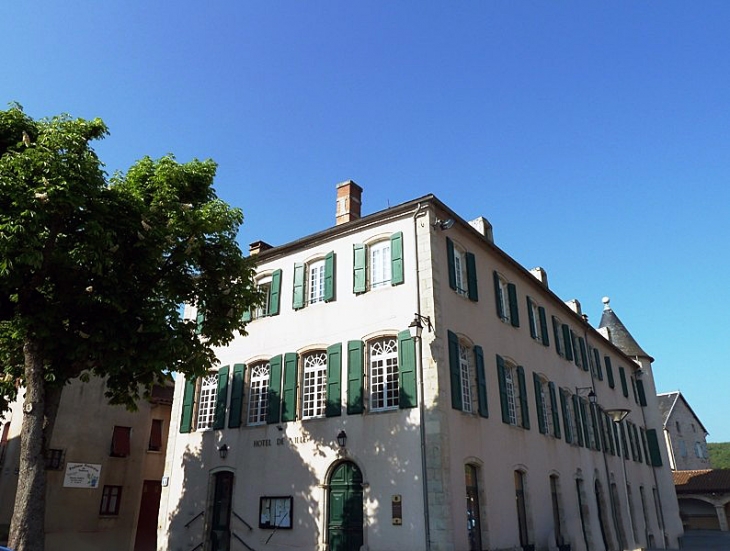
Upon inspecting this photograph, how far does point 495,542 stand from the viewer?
13.6 metres

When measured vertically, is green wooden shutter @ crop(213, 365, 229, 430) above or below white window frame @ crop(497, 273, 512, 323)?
below

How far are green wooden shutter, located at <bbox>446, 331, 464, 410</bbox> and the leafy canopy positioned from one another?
4.87 meters

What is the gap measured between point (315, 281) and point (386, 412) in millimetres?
5049

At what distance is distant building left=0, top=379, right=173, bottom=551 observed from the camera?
19.1m

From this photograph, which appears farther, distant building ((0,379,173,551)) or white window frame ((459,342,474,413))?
distant building ((0,379,173,551))

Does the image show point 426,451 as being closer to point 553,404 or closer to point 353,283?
point 353,283

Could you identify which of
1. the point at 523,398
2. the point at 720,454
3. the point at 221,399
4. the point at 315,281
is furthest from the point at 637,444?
the point at 720,454

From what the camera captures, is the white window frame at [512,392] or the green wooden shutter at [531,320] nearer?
the white window frame at [512,392]

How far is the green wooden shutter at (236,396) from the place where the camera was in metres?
16.8

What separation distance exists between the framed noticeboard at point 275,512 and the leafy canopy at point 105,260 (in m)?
4.40

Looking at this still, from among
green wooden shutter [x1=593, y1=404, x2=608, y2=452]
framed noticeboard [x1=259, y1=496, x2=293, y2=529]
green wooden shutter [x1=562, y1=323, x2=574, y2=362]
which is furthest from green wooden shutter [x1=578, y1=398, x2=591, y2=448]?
framed noticeboard [x1=259, y1=496, x2=293, y2=529]

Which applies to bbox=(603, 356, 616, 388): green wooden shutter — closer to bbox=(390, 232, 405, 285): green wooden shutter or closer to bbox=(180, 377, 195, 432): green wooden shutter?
bbox=(390, 232, 405, 285): green wooden shutter

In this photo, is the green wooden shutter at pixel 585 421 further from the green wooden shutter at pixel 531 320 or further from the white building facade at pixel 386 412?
the green wooden shutter at pixel 531 320

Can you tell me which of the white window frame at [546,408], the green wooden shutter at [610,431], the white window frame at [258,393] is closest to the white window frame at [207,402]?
the white window frame at [258,393]
